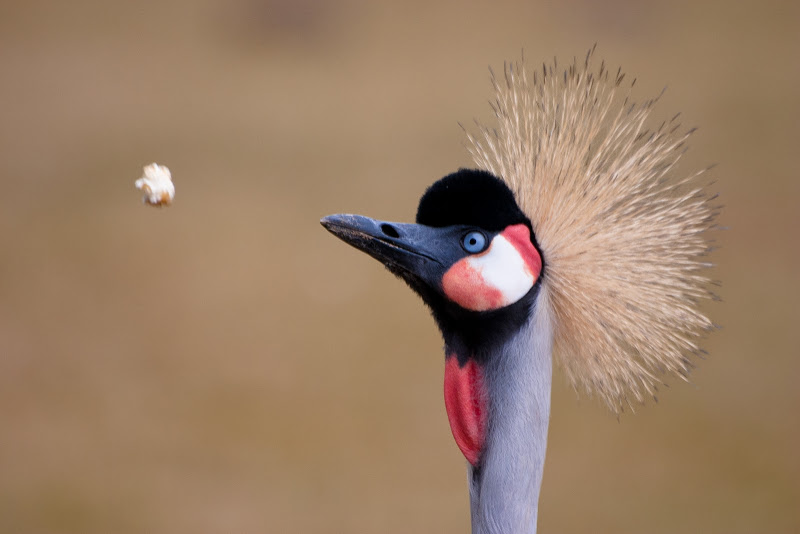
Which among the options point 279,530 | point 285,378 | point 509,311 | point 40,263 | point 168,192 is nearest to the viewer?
point 509,311

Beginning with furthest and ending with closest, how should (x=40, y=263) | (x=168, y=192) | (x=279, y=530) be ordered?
1. (x=40, y=263)
2. (x=279, y=530)
3. (x=168, y=192)

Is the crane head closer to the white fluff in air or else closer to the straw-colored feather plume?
the straw-colored feather plume

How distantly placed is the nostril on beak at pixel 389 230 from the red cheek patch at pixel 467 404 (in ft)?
0.55

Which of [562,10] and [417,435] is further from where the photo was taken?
[562,10]

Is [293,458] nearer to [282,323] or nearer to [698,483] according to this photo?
[282,323]

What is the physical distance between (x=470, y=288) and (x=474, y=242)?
5 cm

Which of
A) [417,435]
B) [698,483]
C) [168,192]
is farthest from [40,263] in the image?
[698,483]

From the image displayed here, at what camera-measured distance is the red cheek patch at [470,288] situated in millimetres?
983

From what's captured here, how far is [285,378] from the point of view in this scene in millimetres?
2543

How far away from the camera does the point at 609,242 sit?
1053mm

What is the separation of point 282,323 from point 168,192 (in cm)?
157

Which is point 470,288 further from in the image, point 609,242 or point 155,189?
point 155,189

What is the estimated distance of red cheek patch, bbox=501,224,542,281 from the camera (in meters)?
1.00

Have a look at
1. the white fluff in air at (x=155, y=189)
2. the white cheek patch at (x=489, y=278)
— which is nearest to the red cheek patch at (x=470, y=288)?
the white cheek patch at (x=489, y=278)
